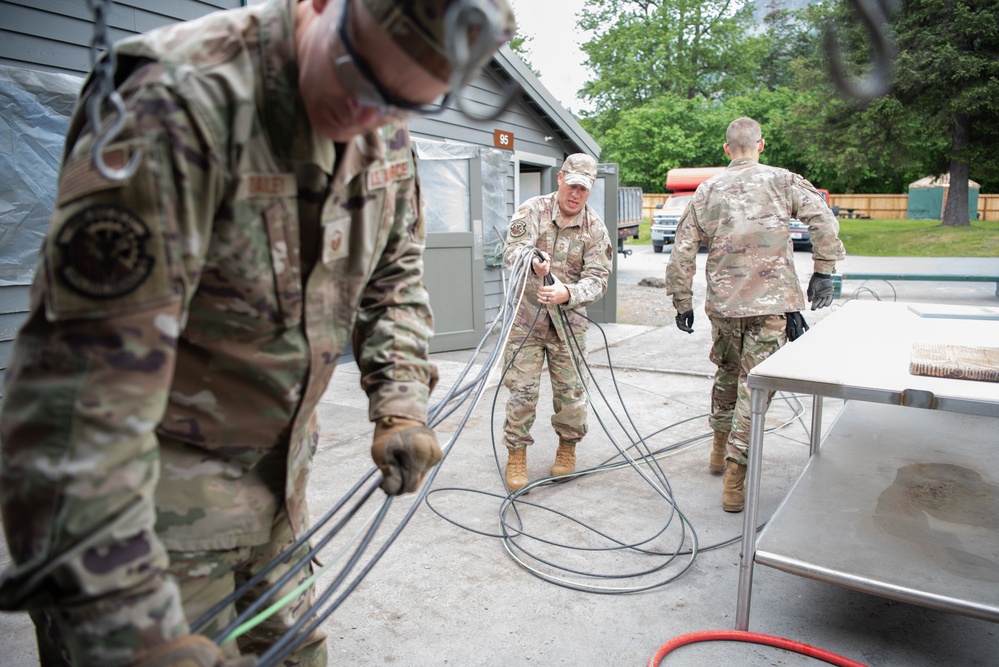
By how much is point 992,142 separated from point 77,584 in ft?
90.8

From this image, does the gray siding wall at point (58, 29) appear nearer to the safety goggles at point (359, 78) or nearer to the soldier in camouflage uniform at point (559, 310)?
the soldier in camouflage uniform at point (559, 310)

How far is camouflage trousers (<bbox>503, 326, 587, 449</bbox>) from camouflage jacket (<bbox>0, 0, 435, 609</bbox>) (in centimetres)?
235

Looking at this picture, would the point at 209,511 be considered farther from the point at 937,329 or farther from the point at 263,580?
the point at 937,329

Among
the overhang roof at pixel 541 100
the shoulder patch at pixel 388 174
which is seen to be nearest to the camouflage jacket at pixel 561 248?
the shoulder patch at pixel 388 174

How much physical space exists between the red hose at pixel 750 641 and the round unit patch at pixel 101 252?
2.02 metres

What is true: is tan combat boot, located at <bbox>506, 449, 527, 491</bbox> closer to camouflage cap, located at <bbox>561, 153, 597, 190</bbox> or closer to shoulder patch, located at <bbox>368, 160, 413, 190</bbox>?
camouflage cap, located at <bbox>561, 153, 597, 190</bbox>

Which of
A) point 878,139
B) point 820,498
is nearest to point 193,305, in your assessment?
point 820,498

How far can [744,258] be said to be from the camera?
3926 millimetres

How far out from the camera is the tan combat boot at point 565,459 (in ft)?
13.3

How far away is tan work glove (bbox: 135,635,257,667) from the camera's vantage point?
979mm

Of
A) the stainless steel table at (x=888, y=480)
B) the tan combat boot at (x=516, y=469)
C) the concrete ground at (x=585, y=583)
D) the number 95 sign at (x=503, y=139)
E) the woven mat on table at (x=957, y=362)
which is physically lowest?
the concrete ground at (x=585, y=583)

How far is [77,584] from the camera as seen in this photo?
3.02 ft

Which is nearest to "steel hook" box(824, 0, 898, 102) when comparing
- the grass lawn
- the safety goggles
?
the safety goggles

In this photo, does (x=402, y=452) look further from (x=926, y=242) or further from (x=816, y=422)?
(x=926, y=242)
